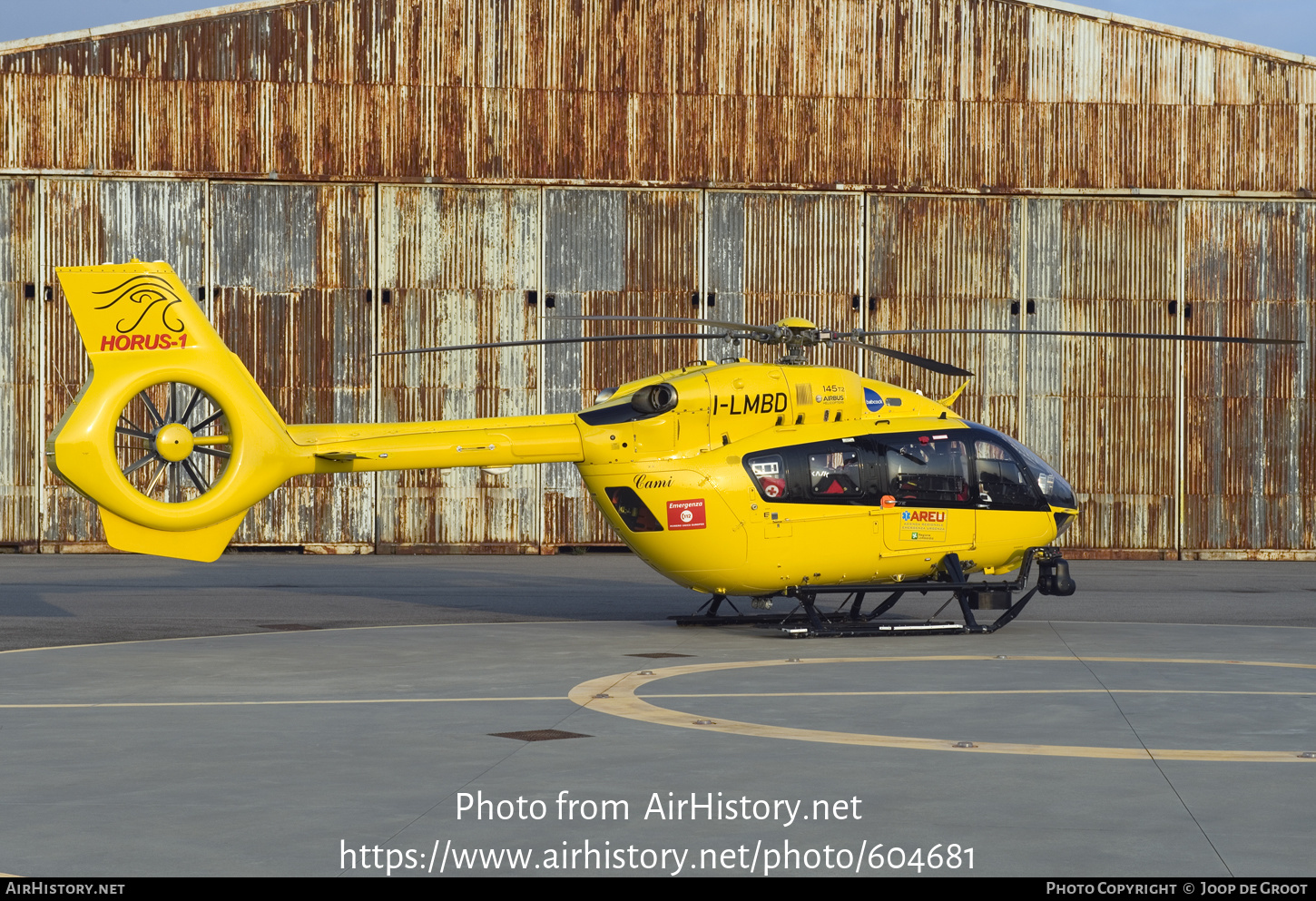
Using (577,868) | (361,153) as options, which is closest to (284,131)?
(361,153)

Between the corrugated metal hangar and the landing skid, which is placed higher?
the corrugated metal hangar

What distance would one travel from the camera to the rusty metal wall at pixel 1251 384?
4212 centimetres

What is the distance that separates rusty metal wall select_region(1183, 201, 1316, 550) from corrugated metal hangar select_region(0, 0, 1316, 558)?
0.27 ft

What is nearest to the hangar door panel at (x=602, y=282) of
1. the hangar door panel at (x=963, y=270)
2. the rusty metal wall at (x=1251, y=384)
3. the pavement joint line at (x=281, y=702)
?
the hangar door panel at (x=963, y=270)

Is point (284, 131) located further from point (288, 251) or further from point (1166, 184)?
point (1166, 184)

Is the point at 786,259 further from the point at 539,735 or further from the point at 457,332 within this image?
the point at 539,735

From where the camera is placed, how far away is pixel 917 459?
71.1 ft

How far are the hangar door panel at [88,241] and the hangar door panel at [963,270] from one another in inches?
770

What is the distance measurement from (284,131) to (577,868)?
36.3 metres

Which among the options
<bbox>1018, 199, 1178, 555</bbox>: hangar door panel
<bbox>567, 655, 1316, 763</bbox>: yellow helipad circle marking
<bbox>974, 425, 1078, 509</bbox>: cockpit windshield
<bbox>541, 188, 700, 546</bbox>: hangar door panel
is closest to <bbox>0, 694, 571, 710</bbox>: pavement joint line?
<bbox>567, 655, 1316, 763</bbox>: yellow helipad circle marking

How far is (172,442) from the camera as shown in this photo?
1830cm

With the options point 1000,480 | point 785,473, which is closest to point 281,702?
point 785,473

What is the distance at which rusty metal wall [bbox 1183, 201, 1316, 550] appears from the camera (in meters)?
42.1

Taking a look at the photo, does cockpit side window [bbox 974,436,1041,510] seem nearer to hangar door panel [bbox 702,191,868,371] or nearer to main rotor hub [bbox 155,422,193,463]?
main rotor hub [bbox 155,422,193,463]
